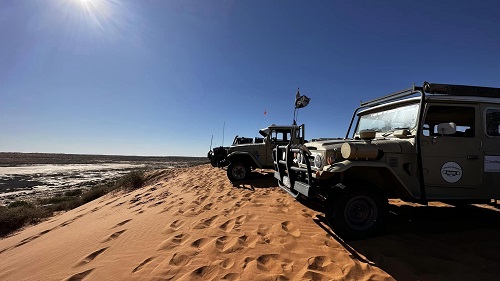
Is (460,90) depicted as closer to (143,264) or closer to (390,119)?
(390,119)

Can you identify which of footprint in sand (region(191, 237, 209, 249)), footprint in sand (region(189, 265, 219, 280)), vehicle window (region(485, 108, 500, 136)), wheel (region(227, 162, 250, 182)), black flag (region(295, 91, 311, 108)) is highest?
black flag (region(295, 91, 311, 108))

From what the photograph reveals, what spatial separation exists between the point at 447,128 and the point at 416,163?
2.30ft

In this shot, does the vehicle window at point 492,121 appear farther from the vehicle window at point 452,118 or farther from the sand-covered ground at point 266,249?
the sand-covered ground at point 266,249

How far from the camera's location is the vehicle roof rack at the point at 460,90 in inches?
171

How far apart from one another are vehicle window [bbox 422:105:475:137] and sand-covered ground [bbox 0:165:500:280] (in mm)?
1687

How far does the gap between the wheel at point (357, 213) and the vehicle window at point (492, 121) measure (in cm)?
236

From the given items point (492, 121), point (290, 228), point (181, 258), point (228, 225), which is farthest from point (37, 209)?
point (492, 121)

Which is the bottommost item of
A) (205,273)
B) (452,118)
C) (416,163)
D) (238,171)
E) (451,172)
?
(205,273)

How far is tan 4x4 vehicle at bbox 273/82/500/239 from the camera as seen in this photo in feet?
13.2

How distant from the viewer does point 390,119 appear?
16.8 feet

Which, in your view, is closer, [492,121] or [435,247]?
[435,247]

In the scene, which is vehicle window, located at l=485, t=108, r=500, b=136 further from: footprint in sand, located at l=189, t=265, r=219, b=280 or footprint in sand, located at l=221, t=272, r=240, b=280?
footprint in sand, located at l=189, t=265, r=219, b=280

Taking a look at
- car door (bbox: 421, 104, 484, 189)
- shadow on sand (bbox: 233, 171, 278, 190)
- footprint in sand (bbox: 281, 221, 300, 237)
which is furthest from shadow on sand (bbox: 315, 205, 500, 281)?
shadow on sand (bbox: 233, 171, 278, 190)

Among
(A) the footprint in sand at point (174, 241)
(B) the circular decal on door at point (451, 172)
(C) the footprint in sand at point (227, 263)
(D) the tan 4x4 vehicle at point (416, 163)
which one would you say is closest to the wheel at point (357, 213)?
(D) the tan 4x4 vehicle at point (416, 163)
